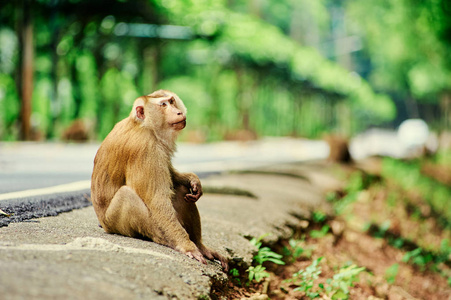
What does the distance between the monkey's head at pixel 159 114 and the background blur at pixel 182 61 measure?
14575 millimetres

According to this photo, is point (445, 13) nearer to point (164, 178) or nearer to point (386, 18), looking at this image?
point (386, 18)

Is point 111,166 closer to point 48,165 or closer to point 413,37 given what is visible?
point 48,165

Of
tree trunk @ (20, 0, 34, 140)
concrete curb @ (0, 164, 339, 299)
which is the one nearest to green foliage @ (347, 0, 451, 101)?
tree trunk @ (20, 0, 34, 140)

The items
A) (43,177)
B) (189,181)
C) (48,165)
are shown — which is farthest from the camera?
(48,165)

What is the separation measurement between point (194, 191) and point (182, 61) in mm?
35801

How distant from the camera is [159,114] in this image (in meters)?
4.09

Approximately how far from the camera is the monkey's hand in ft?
13.5

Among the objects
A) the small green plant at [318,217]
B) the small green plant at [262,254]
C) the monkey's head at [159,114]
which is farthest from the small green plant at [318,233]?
the monkey's head at [159,114]

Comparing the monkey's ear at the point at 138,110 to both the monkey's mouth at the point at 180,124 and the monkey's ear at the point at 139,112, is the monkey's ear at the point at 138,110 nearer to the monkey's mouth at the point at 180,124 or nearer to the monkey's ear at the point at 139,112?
the monkey's ear at the point at 139,112

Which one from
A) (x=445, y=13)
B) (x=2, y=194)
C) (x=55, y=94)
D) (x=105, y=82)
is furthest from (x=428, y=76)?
(x=2, y=194)

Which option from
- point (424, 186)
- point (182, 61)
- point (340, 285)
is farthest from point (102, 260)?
point (182, 61)

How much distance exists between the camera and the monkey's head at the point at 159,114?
406 centimetres

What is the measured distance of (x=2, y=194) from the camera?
6383mm

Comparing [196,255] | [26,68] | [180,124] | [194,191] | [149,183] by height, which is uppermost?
[26,68]
